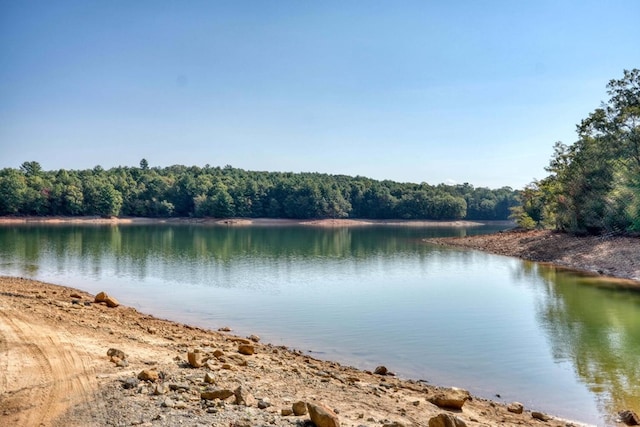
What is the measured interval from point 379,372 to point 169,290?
15.0 metres

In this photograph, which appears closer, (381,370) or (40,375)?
(40,375)

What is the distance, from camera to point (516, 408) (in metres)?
10.1

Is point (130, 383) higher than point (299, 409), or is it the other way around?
point (130, 383)

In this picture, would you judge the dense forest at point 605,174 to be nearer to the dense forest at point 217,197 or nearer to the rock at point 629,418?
the rock at point 629,418

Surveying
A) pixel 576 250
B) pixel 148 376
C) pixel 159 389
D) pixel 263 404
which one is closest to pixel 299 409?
pixel 263 404

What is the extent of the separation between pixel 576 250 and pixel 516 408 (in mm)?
37379

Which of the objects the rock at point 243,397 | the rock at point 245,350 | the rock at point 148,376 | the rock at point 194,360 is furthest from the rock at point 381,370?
the rock at point 148,376

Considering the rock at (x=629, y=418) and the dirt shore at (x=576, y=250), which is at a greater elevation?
the dirt shore at (x=576, y=250)

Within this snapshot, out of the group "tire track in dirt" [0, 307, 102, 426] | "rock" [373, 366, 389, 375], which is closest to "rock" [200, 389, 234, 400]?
"tire track in dirt" [0, 307, 102, 426]

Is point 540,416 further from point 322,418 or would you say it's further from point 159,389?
point 159,389

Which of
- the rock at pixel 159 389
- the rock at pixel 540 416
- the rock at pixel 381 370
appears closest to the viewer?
the rock at pixel 159 389

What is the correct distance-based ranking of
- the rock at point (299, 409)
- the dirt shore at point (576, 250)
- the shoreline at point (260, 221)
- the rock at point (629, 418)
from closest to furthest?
the rock at point (299, 409)
the rock at point (629, 418)
the dirt shore at point (576, 250)
the shoreline at point (260, 221)

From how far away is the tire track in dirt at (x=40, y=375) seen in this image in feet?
25.3

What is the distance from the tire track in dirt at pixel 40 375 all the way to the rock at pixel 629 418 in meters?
9.20
